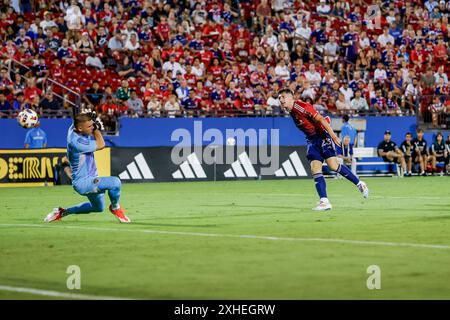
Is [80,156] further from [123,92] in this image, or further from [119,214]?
[123,92]

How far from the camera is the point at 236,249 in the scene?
37.7 ft

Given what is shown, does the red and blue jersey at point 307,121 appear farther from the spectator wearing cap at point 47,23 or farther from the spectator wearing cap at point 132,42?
the spectator wearing cap at point 47,23

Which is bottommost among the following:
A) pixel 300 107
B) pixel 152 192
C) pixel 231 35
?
pixel 152 192

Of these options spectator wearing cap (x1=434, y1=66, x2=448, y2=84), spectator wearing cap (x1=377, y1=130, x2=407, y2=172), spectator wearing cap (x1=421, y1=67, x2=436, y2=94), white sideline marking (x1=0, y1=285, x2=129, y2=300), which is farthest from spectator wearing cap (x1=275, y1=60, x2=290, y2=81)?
white sideline marking (x1=0, y1=285, x2=129, y2=300)

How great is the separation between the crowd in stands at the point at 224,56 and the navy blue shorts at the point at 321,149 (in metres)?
14.3

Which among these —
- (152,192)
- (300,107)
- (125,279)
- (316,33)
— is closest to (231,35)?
(316,33)

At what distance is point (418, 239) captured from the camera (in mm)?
12422

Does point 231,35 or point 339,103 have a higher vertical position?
point 231,35

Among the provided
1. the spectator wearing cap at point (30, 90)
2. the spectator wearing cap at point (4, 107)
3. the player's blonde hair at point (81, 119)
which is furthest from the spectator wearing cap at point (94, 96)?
the player's blonde hair at point (81, 119)

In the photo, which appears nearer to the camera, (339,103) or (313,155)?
(313,155)

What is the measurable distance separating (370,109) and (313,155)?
706 inches

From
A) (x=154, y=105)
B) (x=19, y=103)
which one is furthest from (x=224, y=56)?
(x=19, y=103)

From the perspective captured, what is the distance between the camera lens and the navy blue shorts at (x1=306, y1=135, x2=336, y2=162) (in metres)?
18.2
